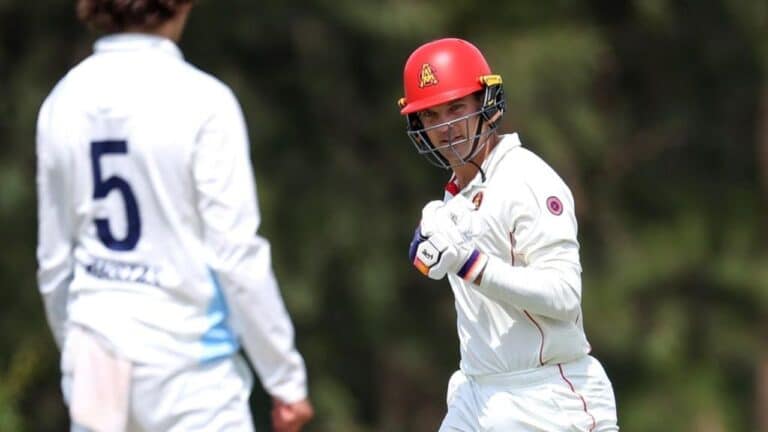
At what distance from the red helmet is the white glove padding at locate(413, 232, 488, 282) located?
18.0 inches

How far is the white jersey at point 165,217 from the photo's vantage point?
462 centimetres

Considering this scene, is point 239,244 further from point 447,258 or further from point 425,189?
point 425,189

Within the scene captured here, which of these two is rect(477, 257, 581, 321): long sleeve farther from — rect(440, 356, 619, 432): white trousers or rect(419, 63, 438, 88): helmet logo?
rect(419, 63, 438, 88): helmet logo

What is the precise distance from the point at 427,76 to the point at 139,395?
3.68 ft

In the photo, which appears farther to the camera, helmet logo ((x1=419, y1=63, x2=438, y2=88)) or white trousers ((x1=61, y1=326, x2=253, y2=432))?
helmet logo ((x1=419, y1=63, x2=438, y2=88))

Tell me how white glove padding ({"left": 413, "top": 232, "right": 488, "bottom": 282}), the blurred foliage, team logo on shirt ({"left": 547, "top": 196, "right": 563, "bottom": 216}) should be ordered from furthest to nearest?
the blurred foliage
team logo on shirt ({"left": 547, "top": 196, "right": 563, "bottom": 216})
white glove padding ({"left": 413, "top": 232, "right": 488, "bottom": 282})

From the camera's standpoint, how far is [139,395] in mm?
4625

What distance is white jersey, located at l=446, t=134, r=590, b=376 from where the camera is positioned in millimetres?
4457

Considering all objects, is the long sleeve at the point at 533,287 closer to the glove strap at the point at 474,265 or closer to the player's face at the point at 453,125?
the glove strap at the point at 474,265

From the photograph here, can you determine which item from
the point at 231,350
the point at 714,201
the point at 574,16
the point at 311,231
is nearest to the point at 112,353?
the point at 231,350

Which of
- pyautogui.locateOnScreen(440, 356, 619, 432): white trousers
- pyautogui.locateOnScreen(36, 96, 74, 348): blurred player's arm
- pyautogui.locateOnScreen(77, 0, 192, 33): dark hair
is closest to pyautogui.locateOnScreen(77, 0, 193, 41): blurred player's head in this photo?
pyautogui.locateOnScreen(77, 0, 192, 33): dark hair

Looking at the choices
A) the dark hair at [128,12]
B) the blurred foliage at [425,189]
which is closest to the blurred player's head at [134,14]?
the dark hair at [128,12]

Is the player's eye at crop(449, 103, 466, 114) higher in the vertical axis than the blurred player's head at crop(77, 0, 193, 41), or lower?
lower

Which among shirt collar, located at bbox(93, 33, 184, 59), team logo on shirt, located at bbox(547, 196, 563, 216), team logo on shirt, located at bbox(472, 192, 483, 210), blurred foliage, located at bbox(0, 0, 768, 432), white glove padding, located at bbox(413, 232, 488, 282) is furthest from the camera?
blurred foliage, located at bbox(0, 0, 768, 432)
